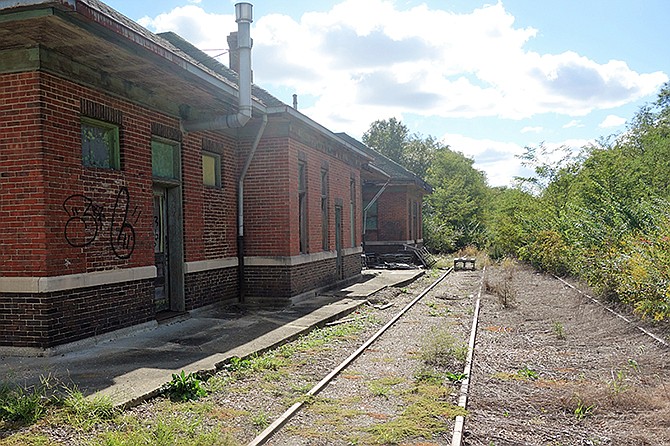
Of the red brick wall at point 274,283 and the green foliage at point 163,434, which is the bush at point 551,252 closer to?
the red brick wall at point 274,283

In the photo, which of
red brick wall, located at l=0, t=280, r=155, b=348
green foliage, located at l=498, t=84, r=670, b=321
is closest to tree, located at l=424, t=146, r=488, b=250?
green foliage, located at l=498, t=84, r=670, b=321

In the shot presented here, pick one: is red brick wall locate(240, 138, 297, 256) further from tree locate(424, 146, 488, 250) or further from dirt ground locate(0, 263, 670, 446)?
tree locate(424, 146, 488, 250)

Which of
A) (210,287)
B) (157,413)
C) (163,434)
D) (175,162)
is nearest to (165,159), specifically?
(175,162)

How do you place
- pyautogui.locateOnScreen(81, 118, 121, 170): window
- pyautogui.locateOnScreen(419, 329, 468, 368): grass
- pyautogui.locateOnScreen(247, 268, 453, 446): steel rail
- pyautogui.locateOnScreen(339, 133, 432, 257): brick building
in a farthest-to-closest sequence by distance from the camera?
1. pyautogui.locateOnScreen(339, 133, 432, 257): brick building
2. pyautogui.locateOnScreen(81, 118, 121, 170): window
3. pyautogui.locateOnScreen(419, 329, 468, 368): grass
4. pyautogui.locateOnScreen(247, 268, 453, 446): steel rail

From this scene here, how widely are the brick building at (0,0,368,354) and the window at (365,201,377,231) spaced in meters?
15.7

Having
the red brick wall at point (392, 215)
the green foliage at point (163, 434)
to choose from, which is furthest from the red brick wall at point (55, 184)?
the red brick wall at point (392, 215)

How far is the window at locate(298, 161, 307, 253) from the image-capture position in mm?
14266

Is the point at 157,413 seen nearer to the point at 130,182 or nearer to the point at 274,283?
the point at 130,182

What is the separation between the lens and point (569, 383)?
6.96 m

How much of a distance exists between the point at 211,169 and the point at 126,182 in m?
3.40

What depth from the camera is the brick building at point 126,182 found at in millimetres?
7395

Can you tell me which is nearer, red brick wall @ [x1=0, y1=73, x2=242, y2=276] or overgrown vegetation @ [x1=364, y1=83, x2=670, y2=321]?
red brick wall @ [x1=0, y1=73, x2=242, y2=276]

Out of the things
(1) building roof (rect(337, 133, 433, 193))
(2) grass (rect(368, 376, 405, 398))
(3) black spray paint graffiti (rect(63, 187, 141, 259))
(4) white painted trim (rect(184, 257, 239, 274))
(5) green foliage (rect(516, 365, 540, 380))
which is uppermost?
A: (1) building roof (rect(337, 133, 433, 193))

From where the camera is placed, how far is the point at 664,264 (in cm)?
962
